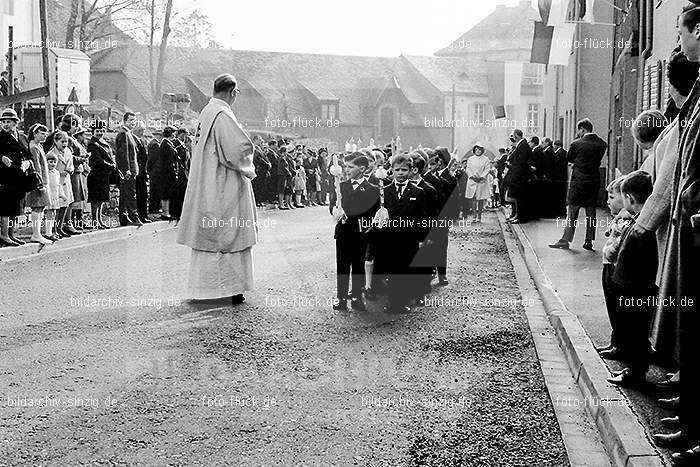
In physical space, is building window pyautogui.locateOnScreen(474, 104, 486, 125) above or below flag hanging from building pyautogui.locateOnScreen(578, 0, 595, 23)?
below

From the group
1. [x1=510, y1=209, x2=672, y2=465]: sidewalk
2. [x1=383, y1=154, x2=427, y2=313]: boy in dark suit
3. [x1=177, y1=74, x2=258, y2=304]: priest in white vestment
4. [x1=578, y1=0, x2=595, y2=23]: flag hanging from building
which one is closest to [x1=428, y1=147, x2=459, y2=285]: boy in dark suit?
[x1=510, y1=209, x2=672, y2=465]: sidewalk

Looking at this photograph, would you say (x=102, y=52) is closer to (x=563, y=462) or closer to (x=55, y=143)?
(x=55, y=143)

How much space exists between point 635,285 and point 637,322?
34 centimetres

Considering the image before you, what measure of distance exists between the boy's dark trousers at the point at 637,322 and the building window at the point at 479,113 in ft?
256

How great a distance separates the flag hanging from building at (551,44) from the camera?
29.0 metres

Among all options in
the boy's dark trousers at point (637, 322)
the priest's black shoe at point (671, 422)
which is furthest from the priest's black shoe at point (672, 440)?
the boy's dark trousers at point (637, 322)

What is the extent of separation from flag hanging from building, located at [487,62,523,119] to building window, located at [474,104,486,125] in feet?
2.84

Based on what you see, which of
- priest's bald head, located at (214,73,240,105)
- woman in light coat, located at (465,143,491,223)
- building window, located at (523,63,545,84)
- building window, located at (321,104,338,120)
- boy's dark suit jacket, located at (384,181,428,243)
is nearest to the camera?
boy's dark suit jacket, located at (384,181,428,243)

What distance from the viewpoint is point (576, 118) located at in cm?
3039

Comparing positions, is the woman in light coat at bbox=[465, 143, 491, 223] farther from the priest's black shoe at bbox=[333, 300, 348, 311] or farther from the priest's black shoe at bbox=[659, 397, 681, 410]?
the priest's black shoe at bbox=[659, 397, 681, 410]

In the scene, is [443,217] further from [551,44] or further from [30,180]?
[551,44]

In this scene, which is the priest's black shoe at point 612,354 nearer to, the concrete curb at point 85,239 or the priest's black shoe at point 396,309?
the priest's black shoe at point 396,309

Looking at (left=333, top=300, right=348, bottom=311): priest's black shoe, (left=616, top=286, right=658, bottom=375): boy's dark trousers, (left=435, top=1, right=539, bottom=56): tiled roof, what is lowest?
(left=333, top=300, right=348, bottom=311): priest's black shoe

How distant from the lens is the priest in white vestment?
10188mm
